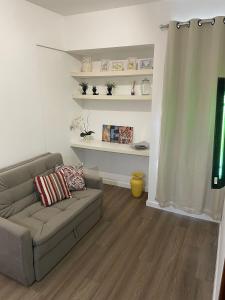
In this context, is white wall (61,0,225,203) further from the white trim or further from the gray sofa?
the gray sofa

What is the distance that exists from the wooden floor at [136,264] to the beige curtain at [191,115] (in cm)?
41

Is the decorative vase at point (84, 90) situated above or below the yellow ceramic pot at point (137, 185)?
above

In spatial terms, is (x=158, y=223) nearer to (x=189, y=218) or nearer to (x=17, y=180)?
(x=189, y=218)

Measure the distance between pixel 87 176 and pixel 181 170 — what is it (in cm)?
121

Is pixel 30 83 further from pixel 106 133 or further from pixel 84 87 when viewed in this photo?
pixel 106 133

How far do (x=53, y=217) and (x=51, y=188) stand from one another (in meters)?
0.41

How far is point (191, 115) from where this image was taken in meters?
2.62

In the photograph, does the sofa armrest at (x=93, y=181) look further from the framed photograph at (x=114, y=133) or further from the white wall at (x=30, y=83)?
the framed photograph at (x=114, y=133)

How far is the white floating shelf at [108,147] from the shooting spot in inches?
126

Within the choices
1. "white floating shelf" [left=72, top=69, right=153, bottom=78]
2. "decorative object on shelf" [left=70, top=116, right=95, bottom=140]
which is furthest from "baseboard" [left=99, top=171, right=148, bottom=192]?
"white floating shelf" [left=72, top=69, right=153, bottom=78]

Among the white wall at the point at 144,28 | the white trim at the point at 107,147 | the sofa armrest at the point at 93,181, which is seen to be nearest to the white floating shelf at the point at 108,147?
the white trim at the point at 107,147

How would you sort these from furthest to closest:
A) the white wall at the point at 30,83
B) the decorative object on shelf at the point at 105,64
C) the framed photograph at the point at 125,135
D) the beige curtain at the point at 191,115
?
the framed photograph at the point at 125,135
the decorative object on shelf at the point at 105,64
the white wall at the point at 30,83
the beige curtain at the point at 191,115

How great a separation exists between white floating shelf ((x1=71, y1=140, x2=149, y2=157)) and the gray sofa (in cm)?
66

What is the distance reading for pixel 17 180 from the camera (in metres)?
2.40
